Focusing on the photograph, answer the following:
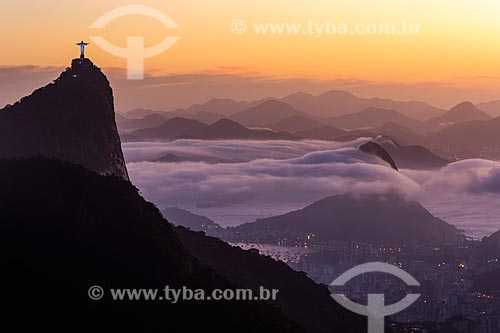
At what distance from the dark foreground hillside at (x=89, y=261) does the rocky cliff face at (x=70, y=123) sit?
22.4 meters

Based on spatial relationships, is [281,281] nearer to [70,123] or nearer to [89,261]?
[70,123]

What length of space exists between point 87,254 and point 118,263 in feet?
5.60

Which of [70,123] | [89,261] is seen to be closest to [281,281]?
[70,123]

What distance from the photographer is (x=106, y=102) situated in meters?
95.9

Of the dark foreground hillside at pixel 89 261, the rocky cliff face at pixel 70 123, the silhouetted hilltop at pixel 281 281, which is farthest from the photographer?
the rocky cliff face at pixel 70 123

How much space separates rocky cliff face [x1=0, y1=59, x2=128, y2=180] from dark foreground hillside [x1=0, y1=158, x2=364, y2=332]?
73.4 feet

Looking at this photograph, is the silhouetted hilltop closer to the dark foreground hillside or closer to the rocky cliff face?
the rocky cliff face

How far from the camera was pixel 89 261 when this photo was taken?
52.0 metres

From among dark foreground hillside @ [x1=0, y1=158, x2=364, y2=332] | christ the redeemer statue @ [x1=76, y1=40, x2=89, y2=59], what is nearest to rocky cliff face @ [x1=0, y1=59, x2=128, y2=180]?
christ the redeemer statue @ [x1=76, y1=40, x2=89, y2=59]

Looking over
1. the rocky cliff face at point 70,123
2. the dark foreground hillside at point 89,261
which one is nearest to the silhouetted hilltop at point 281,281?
the rocky cliff face at point 70,123

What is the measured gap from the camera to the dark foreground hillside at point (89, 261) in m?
48.8

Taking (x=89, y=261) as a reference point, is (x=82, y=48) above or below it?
above

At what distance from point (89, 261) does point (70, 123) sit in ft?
124

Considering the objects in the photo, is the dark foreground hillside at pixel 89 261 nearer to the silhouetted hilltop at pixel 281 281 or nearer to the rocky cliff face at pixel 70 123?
the silhouetted hilltop at pixel 281 281
